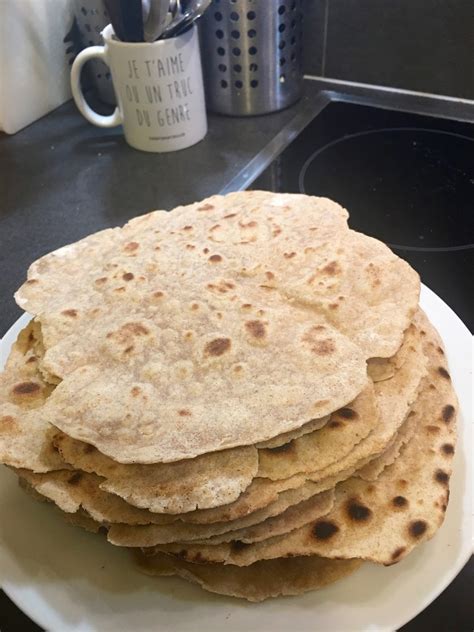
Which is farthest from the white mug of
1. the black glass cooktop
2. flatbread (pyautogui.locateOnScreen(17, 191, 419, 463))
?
flatbread (pyautogui.locateOnScreen(17, 191, 419, 463))

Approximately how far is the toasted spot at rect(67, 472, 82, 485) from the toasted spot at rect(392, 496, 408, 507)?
0.35 metres

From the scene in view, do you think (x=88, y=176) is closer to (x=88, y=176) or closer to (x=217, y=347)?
(x=88, y=176)

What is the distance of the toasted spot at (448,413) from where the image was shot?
790 millimetres

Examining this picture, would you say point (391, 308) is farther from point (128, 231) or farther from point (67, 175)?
point (67, 175)

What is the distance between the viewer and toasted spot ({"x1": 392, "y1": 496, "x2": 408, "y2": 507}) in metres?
0.71

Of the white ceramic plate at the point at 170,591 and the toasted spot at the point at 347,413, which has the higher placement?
the toasted spot at the point at 347,413

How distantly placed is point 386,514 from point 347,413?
120mm

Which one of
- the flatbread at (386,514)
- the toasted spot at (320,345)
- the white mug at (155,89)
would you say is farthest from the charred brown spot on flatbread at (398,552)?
the white mug at (155,89)

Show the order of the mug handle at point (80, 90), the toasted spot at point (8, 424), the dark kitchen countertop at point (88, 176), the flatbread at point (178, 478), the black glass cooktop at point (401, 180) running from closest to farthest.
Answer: the flatbread at point (178, 478), the toasted spot at point (8, 424), the black glass cooktop at point (401, 180), the dark kitchen countertop at point (88, 176), the mug handle at point (80, 90)

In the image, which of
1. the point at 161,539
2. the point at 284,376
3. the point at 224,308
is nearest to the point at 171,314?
the point at 224,308

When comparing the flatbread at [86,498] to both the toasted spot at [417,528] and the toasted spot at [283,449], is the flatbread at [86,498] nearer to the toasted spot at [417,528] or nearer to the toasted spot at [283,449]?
the toasted spot at [283,449]

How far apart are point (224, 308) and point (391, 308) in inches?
8.5

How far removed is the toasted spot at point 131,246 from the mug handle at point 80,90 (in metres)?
0.67

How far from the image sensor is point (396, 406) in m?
0.74
